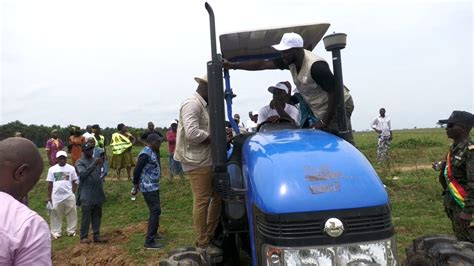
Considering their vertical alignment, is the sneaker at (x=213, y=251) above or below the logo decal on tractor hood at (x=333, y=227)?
below

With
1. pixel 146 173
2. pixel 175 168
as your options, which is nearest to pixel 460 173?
pixel 146 173

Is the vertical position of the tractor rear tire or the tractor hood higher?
the tractor hood

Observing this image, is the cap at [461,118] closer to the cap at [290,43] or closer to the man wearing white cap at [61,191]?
the cap at [290,43]

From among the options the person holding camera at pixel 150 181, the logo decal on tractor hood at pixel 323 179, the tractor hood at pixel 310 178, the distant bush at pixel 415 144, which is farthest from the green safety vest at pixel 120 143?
the distant bush at pixel 415 144

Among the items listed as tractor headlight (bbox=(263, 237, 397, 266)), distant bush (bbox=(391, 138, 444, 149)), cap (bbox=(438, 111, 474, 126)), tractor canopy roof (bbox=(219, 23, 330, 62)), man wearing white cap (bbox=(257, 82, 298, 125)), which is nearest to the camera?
tractor headlight (bbox=(263, 237, 397, 266))

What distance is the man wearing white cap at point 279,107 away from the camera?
4785 millimetres

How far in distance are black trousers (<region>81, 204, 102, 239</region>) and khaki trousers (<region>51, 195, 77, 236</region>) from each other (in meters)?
0.76

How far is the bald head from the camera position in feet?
6.60

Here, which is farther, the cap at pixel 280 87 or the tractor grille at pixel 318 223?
the cap at pixel 280 87

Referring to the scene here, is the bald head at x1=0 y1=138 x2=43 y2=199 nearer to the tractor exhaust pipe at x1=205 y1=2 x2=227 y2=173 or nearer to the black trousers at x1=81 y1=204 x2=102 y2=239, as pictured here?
the tractor exhaust pipe at x1=205 y1=2 x2=227 y2=173

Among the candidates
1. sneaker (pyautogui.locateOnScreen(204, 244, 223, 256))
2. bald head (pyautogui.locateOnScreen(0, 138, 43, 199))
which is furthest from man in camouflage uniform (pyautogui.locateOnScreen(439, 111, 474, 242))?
bald head (pyautogui.locateOnScreen(0, 138, 43, 199))

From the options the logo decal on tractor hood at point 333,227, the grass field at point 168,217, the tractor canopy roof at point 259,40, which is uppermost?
the tractor canopy roof at point 259,40

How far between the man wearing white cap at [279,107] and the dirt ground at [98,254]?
113 inches

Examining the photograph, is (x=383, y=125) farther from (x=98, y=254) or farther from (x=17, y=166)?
(x=17, y=166)
